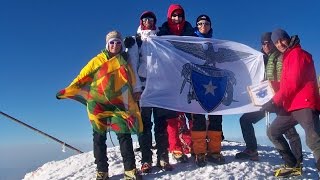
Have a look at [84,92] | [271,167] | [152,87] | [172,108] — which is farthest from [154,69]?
[271,167]

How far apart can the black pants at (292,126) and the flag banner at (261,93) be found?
693 mm

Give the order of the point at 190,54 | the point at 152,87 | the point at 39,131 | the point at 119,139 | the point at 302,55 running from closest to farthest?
the point at 302,55 → the point at 119,139 → the point at 152,87 → the point at 190,54 → the point at 39,131

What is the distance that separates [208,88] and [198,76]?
13.0 inches

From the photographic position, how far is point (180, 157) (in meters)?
7.84

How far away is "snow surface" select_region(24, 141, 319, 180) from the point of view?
7117 millimetres

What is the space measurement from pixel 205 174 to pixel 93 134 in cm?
221

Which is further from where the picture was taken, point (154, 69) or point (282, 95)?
point (154, 69)

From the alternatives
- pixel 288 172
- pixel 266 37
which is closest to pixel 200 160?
pixel 288 172

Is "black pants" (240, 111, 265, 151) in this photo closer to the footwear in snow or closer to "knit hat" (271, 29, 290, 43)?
the footwear in snow

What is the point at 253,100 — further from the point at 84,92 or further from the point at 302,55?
the point at 84,92

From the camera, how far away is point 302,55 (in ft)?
20.8

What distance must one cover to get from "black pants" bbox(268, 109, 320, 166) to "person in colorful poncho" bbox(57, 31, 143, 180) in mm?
2493

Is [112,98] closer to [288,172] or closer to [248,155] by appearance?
[248,155]

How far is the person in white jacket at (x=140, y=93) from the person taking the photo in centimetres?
712
